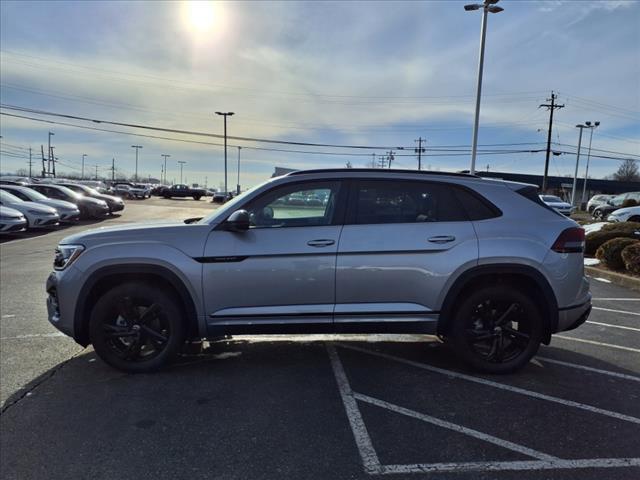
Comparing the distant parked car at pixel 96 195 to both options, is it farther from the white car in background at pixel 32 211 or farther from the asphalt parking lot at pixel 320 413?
the asphalt parking lot at pixel 320 413

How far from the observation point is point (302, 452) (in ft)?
10.2

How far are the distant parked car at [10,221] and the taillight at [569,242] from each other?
1690cm

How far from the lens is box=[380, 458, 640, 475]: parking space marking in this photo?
2924 mm

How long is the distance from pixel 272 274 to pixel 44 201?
65.4ft

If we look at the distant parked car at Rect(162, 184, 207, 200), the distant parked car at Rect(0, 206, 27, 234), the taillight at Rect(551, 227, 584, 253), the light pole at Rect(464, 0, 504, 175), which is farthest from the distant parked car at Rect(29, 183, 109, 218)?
the distant parked car at Rect(162, 184, 207, 200)

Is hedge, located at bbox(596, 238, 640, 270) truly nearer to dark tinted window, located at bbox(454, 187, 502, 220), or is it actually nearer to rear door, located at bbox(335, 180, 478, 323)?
dark tinted window, located at bbox(454, 187, 502, 220)

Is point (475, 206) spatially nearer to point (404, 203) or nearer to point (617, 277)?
point (404, 203)

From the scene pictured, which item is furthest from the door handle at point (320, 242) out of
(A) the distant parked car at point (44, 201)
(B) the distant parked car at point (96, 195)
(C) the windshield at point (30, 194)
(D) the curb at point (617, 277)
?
(B) the distant parked car at point (96, 195)

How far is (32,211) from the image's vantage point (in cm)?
1797

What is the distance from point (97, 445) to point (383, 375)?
2.33 metres

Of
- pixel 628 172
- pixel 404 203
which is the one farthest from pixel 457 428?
pixel 628 172

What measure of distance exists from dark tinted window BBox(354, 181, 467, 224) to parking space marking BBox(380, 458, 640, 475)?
1.98 metres

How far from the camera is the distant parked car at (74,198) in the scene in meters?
23.6

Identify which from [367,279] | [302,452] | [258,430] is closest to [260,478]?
[302,452]
